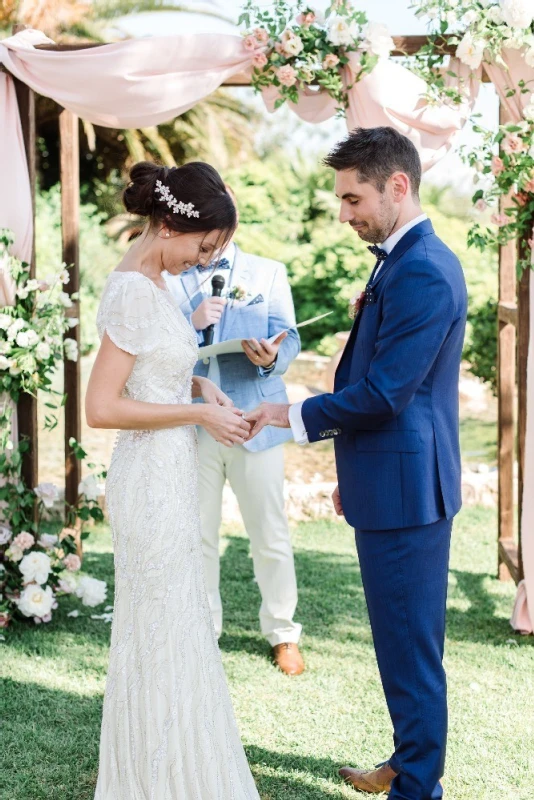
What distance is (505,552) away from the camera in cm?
512

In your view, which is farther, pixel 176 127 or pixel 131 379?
pixel 176 127

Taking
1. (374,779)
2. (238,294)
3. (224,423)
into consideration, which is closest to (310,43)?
(238,294)

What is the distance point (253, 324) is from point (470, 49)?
62.7 inches

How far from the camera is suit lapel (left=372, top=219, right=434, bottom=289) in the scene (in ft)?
8.60

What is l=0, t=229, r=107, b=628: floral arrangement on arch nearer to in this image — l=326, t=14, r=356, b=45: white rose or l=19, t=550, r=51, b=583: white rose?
l=19, t=550, r=51, b=583: white rose

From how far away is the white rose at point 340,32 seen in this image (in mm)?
4227

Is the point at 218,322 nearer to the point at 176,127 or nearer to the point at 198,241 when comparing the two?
the point at 198,241

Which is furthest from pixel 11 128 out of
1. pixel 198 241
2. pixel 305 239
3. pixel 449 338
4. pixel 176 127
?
pixel 305 239

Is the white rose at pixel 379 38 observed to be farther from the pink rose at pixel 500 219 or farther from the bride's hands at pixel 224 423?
the bride's hands at pixel 224 423

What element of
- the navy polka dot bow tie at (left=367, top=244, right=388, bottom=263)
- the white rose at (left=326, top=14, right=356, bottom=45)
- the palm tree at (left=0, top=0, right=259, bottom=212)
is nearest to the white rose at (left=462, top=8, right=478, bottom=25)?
the white rose at (left=326, top=14, right=356, bottom=45)

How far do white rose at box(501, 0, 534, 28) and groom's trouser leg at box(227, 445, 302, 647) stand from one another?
2.15 metres

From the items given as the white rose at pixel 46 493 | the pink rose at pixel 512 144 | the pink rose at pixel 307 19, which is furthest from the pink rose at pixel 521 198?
the white rose at pixel 46 493

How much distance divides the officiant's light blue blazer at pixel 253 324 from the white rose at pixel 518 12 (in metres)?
1.49

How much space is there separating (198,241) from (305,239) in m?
11.3
